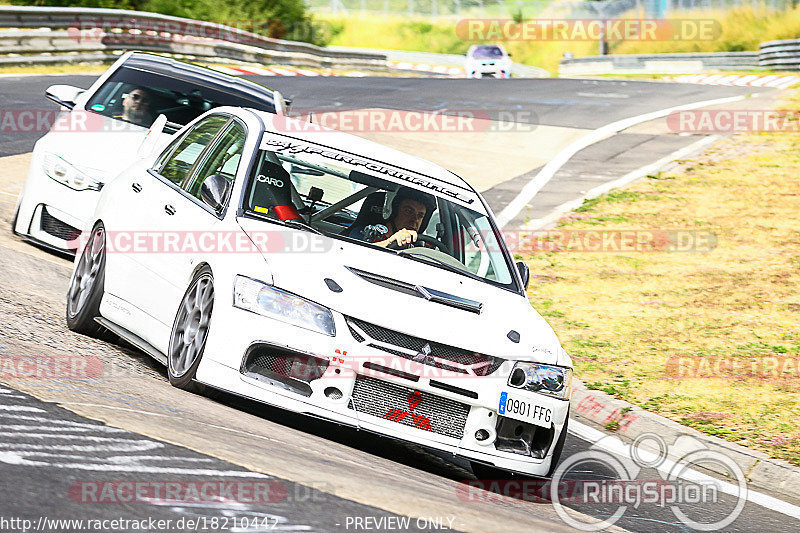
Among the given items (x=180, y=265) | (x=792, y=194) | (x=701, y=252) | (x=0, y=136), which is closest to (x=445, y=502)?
(x=180, y=265)

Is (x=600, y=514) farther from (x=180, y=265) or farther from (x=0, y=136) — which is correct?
(x=0, y=136)

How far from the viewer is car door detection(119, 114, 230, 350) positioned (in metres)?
7.01

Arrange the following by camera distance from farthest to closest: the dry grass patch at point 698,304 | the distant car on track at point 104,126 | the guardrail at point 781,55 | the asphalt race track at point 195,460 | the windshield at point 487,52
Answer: the windshield at point 487,52 < the guardrail at point 781,55 < the distant car on track at point 104,126 < the dry grass patch at point 698,304 < the asphalt race track at point 195,460

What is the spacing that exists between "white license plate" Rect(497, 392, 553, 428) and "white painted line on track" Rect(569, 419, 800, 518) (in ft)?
5.56

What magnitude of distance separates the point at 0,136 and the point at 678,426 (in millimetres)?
11073

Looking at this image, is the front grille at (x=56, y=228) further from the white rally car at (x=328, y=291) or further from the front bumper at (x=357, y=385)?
the front bumper at (x=357, y=385)

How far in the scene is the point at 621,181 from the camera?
18.2m

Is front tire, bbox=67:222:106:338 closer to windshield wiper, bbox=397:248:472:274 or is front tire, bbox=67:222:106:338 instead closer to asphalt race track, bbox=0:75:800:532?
asphalt race track, bbox=0:75:800:532

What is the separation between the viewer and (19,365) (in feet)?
20.6

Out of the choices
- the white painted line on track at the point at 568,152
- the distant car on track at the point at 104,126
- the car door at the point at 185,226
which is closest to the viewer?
the car door at the point at 185,226

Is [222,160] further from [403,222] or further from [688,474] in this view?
[688,474]

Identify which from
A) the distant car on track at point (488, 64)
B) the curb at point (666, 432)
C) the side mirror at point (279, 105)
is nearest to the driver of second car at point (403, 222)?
the curb at point (666, 432)

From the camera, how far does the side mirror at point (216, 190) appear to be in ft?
22.8

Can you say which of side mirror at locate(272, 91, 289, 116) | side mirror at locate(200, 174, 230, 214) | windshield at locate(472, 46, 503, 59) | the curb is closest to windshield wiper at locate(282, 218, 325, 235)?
side mirror at locate(200, 174, 230, 214)
